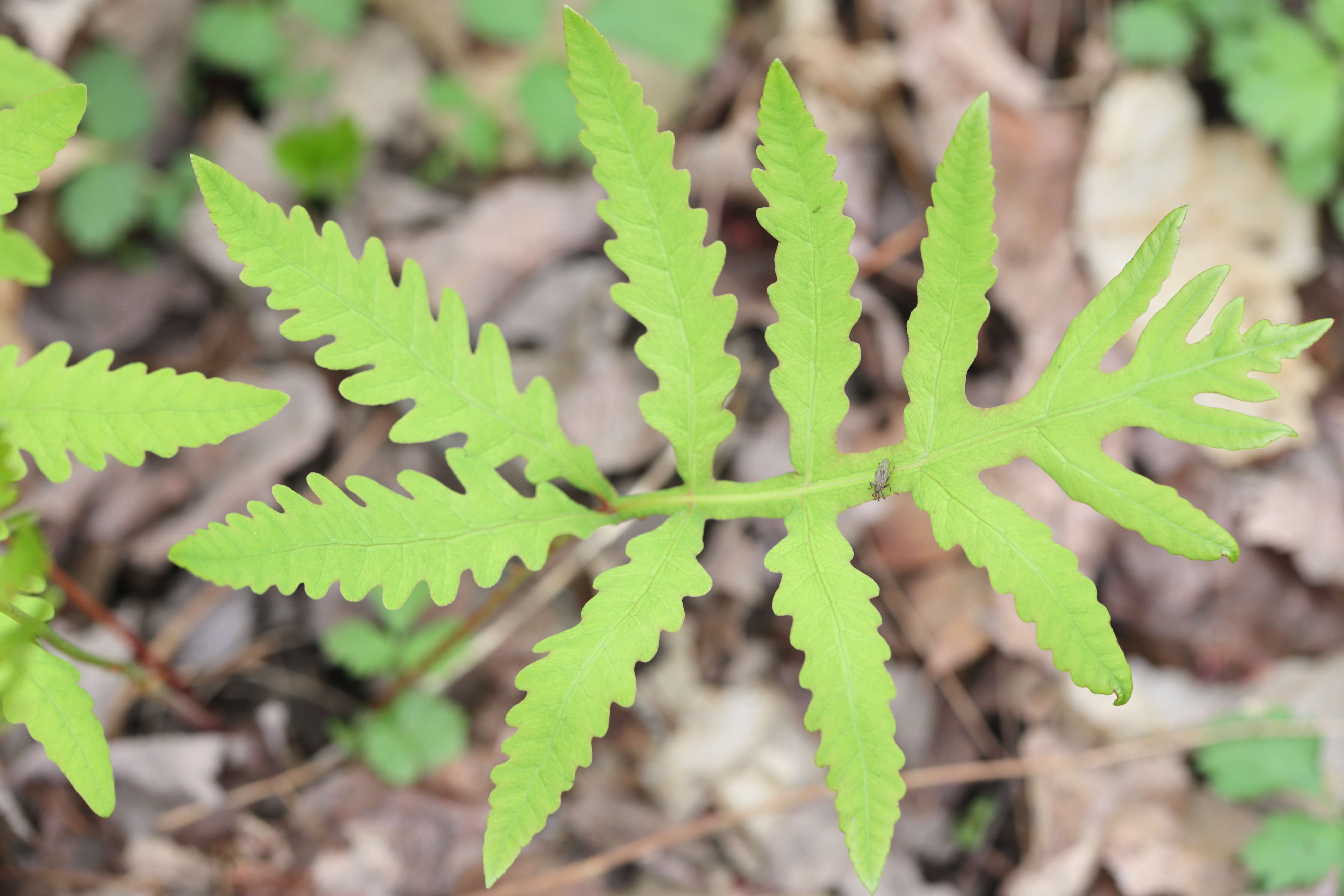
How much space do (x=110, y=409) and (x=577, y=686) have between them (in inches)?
36.5

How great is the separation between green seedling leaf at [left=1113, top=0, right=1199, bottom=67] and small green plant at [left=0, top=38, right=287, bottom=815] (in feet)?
11.7

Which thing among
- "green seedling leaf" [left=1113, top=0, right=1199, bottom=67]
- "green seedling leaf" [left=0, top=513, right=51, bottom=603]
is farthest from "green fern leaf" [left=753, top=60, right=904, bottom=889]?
"green seedling leaf" [left=1113, top=0, right=1199, bottom=67]

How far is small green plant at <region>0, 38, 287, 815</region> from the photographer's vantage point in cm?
148

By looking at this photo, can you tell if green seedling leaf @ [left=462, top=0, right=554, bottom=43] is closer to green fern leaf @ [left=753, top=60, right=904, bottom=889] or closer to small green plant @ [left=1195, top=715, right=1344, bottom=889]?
green fern leaf @ [left=753, top=60, right=904, bottom=889]

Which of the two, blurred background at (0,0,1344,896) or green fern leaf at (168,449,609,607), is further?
blurred background at (0,0,1344,896)

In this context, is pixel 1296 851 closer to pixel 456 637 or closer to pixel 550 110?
pixel 456 637

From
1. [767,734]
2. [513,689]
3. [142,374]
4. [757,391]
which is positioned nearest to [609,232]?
[757,391]

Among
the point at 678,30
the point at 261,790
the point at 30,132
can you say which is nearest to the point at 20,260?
the point at 30,132

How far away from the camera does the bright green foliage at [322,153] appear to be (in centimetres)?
315

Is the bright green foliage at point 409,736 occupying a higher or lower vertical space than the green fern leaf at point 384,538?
lower

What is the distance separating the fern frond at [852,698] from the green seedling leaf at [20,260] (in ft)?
5.28

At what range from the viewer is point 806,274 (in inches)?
61.5

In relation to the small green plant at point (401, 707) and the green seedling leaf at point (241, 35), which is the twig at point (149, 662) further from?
the green seedling leaf at point (241, 35)

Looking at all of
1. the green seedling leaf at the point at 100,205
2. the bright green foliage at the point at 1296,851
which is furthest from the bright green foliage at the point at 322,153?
the bright green foliage at the point at 1296,851
